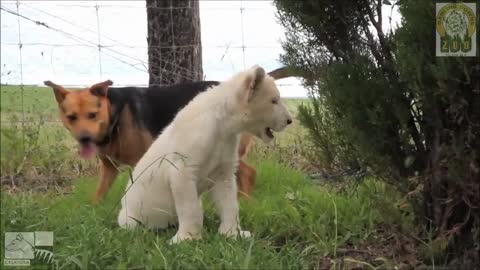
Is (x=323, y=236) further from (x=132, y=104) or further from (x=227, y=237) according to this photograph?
(x=132, y=104)

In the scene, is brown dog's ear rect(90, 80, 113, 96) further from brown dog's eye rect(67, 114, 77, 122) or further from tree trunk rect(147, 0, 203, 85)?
tree trunk rect(147, 0, 203, 85)

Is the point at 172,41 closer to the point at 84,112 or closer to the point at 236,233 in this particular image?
the point at 84,112

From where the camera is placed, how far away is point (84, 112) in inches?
209

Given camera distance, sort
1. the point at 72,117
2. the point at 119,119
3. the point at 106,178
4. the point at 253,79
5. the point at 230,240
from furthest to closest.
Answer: the point at 119,119 < the point at 106,178 < the point at 72,117 < the point at 253,79 < the point at 230,240

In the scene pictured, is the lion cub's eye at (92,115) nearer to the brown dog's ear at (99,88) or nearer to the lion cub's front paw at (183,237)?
the brown dog's ear at (99,88)

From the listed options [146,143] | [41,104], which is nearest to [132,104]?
[146,143]

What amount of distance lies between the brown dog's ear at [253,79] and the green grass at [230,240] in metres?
0.86

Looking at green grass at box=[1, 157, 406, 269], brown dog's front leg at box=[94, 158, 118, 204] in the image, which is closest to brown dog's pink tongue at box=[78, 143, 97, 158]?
brown dog's front leg at box=[94, 158, 118, 204]

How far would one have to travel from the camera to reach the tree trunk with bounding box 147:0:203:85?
23.7 feet

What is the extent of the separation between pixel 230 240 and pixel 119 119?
8.60 ft

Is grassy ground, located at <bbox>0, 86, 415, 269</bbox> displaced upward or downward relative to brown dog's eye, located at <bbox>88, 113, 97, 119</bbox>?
downward

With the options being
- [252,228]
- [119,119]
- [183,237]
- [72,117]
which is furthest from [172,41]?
[183,237]

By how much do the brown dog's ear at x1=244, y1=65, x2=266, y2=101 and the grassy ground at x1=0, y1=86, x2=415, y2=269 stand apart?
86 cm

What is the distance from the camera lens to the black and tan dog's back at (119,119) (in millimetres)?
5281
